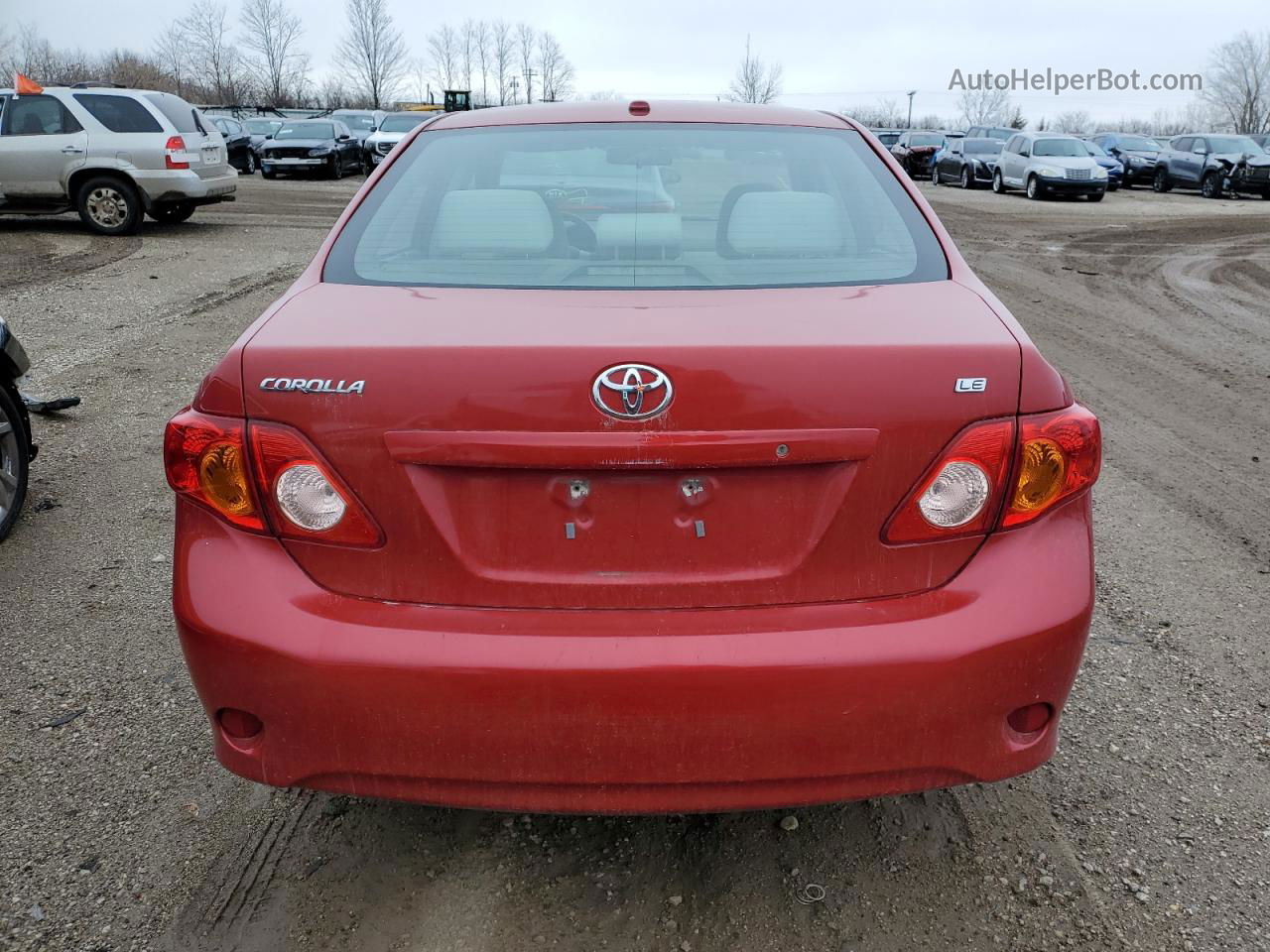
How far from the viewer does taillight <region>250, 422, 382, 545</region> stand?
2.02 m

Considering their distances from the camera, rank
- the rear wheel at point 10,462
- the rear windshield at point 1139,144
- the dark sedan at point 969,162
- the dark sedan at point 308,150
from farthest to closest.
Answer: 1. the rear windshield at point 1139,144
2. the dark sedan at point 969,162
3. the dark sedan at point 308,150
4. the rear wheel at point 10,462

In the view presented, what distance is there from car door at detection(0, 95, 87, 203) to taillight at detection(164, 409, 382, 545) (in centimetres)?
1429

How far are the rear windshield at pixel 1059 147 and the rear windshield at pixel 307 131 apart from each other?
58.0 feet

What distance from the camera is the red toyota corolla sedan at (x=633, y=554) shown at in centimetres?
196

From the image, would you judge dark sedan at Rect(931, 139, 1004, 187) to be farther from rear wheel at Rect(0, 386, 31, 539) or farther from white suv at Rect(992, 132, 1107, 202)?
rear wheel at Rect(0, 386, 31, 539)

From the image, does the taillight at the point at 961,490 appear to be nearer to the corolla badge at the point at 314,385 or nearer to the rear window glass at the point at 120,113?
the corolla badge at the point at 314,385

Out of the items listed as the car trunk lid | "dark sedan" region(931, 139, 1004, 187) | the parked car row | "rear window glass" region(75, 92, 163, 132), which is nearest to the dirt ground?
the car trunk lid

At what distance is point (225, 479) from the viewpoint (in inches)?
82.1

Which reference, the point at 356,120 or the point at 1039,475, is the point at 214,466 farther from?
the point at 356,120

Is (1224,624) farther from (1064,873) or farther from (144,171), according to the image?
(144,171)

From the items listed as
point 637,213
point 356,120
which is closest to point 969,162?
point 356,120

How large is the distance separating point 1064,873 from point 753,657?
113cm

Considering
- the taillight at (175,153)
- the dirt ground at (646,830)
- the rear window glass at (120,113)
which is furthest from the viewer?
the rear window glass at (120,113)

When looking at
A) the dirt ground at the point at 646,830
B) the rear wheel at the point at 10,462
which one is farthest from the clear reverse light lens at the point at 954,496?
the rear wheel at the point at 10,462
